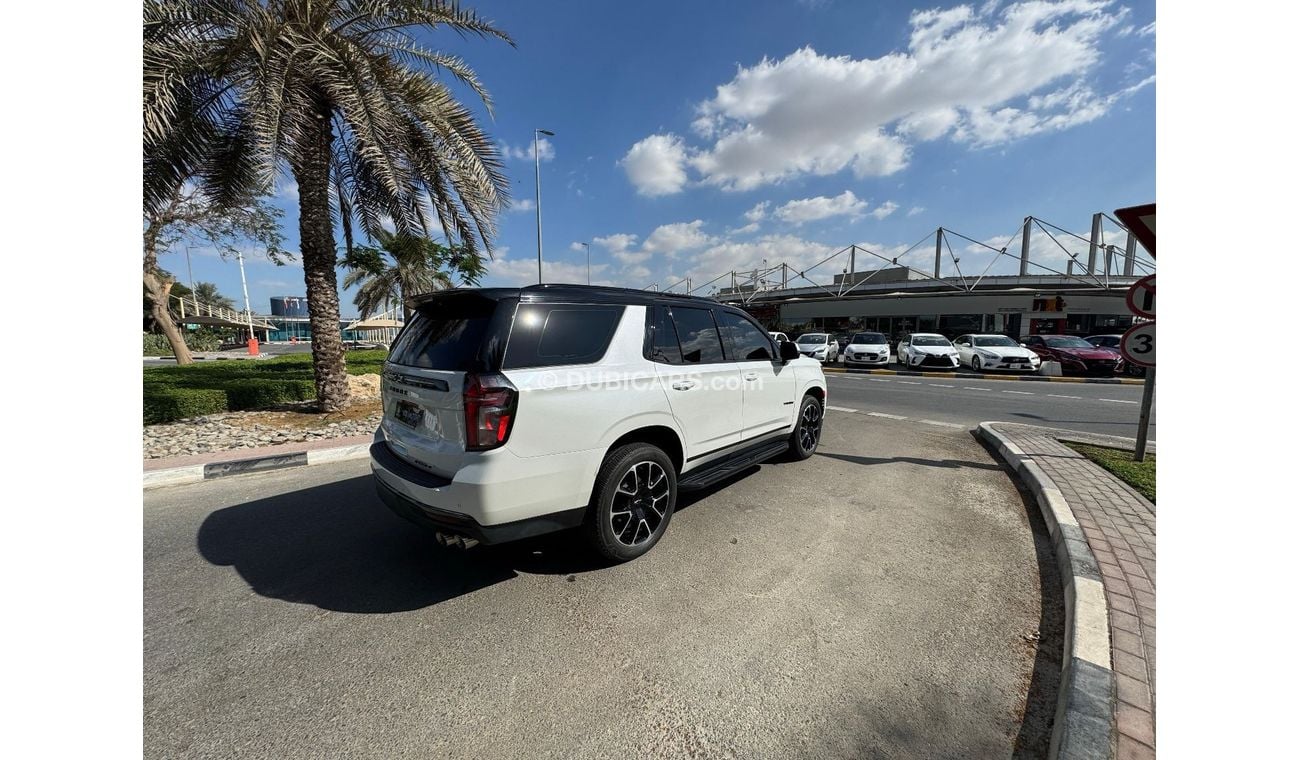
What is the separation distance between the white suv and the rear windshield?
11mm

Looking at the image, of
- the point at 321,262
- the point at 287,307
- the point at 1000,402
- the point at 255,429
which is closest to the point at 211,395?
the point at 255,429

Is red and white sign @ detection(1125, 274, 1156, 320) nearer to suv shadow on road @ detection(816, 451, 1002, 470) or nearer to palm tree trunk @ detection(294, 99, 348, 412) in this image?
suv shadow on road @ detection(816, 451, 1002, 470)

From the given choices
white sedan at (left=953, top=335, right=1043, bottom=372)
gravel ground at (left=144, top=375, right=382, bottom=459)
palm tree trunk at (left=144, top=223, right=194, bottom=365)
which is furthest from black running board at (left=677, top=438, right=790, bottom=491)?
palm tree trunk at (left=144, top=223, right=194, bottom=365)

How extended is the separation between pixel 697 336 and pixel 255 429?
6891 millimetres

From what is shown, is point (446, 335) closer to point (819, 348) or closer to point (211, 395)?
point (211, 395)

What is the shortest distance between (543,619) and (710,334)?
2.45 metres

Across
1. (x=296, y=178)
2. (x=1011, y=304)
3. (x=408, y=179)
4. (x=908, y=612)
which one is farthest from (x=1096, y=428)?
(x=1011, y=304)

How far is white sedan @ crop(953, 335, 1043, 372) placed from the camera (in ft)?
→ 51.6

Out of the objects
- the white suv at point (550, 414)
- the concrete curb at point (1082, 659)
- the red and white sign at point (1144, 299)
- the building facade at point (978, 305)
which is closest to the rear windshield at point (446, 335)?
the white suv at point (550, 414)

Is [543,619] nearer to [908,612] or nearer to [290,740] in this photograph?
[290,740]

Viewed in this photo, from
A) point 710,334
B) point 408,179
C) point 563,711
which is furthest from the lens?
point 408,179

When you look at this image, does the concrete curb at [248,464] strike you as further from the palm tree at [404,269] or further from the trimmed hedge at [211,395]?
the palm tree at [404,269]

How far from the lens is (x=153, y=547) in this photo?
3266 millimetres

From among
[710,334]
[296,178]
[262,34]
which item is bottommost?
[710,334]
